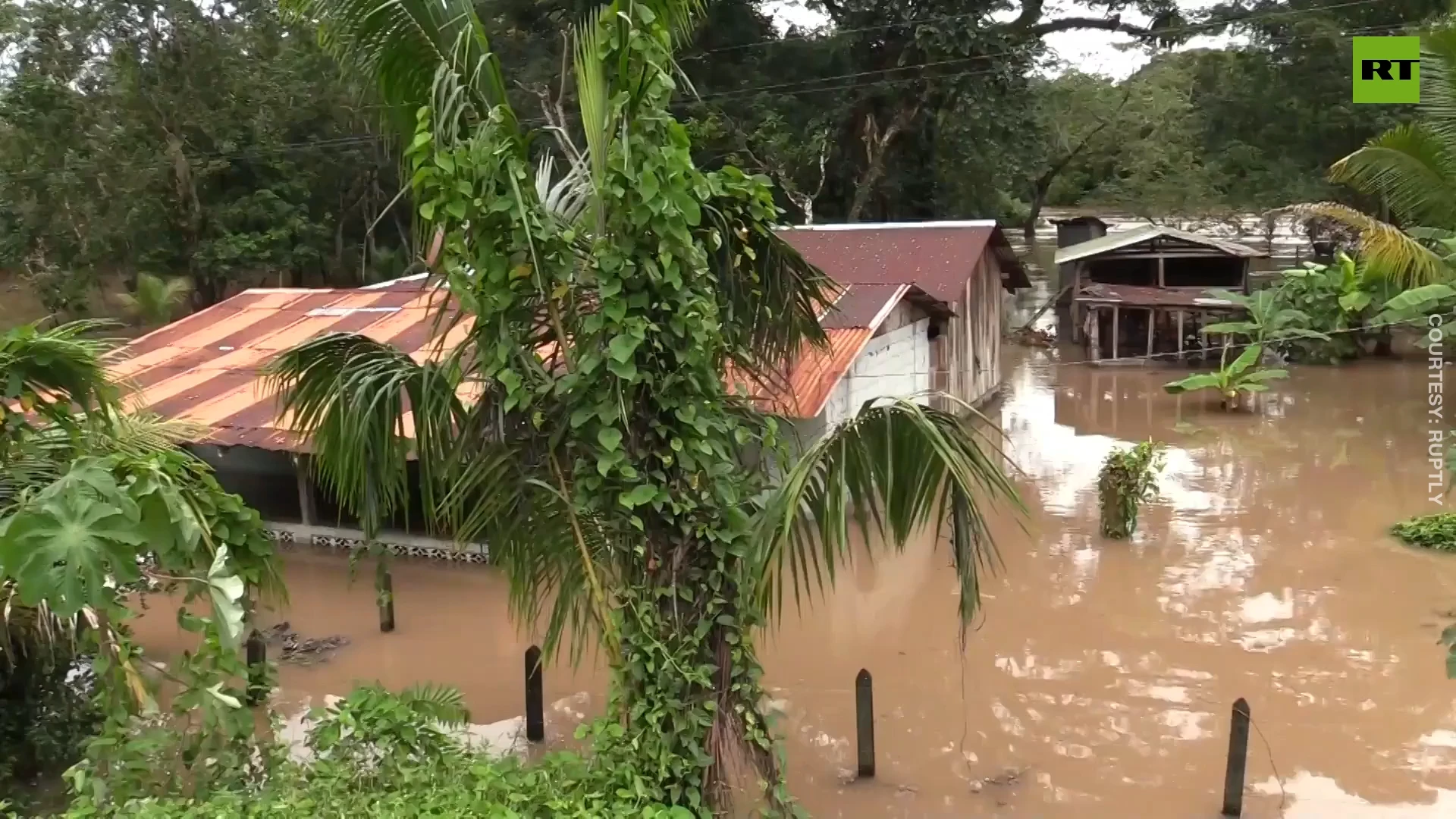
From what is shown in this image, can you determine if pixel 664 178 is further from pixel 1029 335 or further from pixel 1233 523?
pixel 1029 335

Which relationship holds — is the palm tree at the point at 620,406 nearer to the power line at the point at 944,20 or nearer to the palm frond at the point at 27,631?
the palm frond at the point at 27,631

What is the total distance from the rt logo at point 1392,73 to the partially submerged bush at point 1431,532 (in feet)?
13.6

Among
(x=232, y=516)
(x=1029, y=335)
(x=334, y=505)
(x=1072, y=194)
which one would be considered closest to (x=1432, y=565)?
(x=232, y=516)

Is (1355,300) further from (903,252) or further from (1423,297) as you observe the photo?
(903,252)

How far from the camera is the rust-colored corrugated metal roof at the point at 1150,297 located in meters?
20.7

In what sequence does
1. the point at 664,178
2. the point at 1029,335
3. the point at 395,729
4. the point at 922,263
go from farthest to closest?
the point at 1029,335, the point at 922,263, the point at 395,729, the point at 664,178

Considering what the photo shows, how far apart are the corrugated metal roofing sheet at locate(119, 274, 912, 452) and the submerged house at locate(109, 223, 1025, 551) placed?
0.02 m

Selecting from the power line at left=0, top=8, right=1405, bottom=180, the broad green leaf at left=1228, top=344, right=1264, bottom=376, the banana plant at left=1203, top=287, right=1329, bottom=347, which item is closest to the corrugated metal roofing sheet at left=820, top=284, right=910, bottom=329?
the broad green leaf at left=1228, top=344, right=1264, bottom=376

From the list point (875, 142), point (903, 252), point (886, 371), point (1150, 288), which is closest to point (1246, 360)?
point (1150, 288)

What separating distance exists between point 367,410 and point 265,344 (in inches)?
382

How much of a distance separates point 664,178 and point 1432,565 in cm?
935

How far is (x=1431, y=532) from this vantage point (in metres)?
10.6

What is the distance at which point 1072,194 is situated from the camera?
42156mm

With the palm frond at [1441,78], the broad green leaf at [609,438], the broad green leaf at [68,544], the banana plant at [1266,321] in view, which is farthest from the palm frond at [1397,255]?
the broad green leaf at [68,544]
